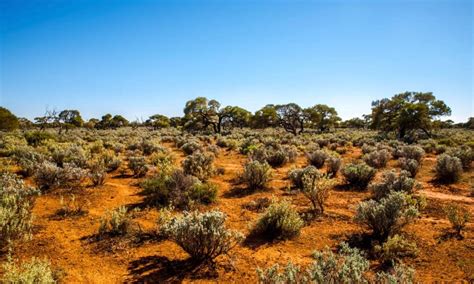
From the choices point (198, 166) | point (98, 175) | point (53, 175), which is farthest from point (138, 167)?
point (53, 175)

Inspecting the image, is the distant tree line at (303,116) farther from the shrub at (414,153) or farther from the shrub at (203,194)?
the shrub at (203,194)

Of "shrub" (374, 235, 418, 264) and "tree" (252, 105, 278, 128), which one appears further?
"tree" (252, 105, 278, 128)

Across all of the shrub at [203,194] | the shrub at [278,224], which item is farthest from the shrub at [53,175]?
the shrub at [278,224]

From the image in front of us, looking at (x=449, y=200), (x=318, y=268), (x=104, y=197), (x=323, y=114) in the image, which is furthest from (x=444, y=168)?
(x=323, y=114)

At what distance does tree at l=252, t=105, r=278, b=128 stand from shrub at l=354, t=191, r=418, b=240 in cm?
3898

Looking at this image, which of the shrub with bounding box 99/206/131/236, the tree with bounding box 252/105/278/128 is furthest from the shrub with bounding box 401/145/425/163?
the tree with bounding box 252/105/278/128

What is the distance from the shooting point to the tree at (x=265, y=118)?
150ft

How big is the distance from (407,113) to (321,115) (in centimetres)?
1591

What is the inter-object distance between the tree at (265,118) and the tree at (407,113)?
1532 centimetres

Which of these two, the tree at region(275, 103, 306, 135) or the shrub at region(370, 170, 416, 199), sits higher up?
the tree at region(275, 103, 306, 135)

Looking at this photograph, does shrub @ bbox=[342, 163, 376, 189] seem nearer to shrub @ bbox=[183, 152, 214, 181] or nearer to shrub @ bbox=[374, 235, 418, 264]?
A: shrub @ bbox=[374, 235, 418, 264]

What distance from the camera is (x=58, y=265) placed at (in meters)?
5.29

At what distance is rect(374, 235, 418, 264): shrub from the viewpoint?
218 inches

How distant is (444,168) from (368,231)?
8939mm
